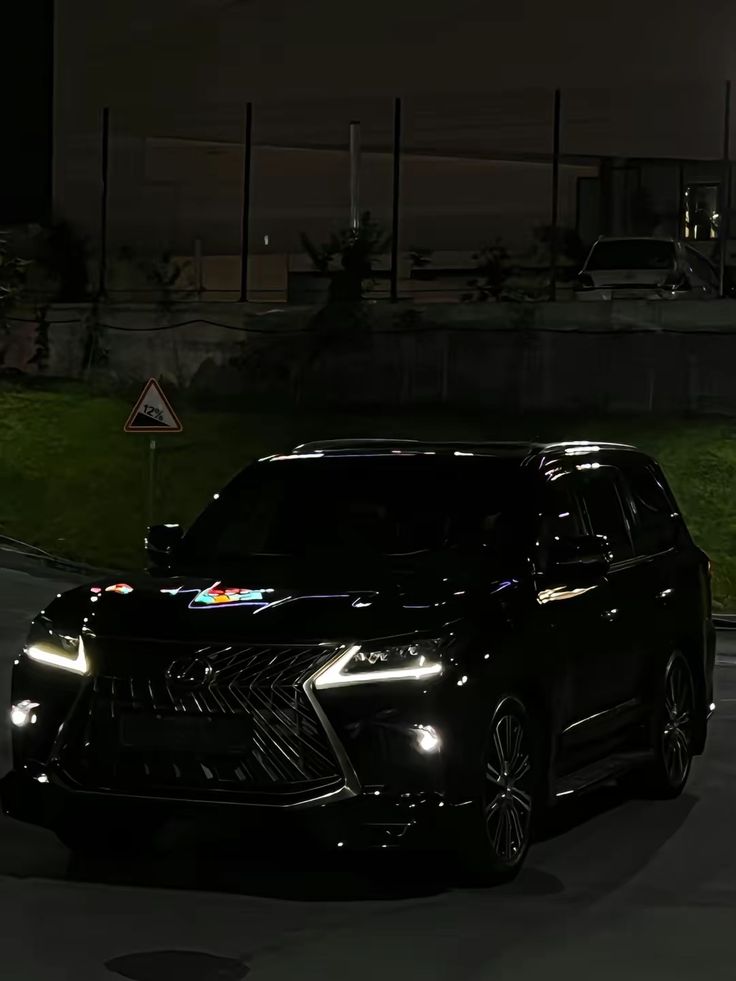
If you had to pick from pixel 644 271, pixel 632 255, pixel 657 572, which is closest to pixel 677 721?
pixel 657 572

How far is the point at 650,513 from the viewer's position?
11047 millimetres

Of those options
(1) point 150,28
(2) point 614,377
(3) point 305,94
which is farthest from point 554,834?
(1) point 150,28

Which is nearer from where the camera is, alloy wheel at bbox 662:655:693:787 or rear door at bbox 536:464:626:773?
rear door at bbox 536:464:626:773

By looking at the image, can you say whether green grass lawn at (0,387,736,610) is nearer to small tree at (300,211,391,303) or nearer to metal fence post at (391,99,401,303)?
small tree at (300,211,391,303)

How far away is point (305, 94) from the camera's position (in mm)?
45344

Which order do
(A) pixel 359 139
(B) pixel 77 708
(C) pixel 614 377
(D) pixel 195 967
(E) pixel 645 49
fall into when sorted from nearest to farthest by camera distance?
(D) pixel 195 967
(B) pixel 77 708
(C) pixel 614 377
(E) pixel 645 49
(A) pixel 359 139

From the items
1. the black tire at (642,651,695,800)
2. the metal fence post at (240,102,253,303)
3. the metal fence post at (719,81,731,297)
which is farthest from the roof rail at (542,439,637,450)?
the metal fence post at (240,102,253,303)

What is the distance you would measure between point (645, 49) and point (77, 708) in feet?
116

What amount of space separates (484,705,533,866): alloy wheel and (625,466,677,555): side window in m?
2.15

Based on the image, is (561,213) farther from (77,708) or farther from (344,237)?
(77,708)

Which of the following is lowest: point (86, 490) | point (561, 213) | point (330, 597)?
point (86, 490)

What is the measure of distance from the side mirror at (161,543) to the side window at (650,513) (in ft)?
7.60

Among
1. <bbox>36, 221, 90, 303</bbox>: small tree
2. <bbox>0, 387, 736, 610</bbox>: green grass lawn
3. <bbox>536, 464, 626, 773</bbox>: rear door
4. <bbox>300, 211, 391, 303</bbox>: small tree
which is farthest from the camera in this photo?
<bbox>36, 221, 90, 303</bbox>: small tree

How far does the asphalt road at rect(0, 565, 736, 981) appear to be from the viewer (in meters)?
7.15
